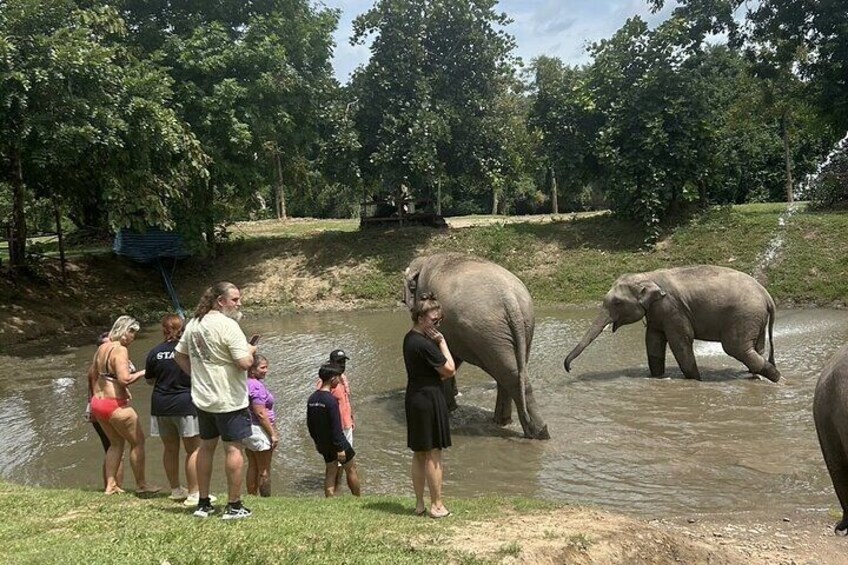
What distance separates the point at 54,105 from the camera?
52.6 feet

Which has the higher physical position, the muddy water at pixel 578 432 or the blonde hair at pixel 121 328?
the blonde hair at pixel 121 328

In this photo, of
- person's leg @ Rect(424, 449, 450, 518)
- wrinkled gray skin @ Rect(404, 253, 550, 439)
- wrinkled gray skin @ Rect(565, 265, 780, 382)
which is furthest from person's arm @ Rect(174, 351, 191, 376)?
wrinkled gray skin @ Rect(565, 265, 780, 382)

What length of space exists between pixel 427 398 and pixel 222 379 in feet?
5.22

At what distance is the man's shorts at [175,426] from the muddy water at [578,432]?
1319 millimetres

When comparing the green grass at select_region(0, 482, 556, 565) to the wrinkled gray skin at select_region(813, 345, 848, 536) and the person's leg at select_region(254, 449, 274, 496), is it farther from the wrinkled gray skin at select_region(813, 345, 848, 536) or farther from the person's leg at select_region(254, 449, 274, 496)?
the wrinkled gray skin at select_region(813, 345, 848, 536)

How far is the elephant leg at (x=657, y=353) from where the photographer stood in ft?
41.0

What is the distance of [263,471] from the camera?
7250mm

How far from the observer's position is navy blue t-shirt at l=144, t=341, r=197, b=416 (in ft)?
21.6

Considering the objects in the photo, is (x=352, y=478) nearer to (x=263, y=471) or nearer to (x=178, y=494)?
(x=263, y=471)

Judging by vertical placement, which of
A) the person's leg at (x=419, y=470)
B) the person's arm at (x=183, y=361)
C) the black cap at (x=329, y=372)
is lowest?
the person's leg at (x=419, y=470)

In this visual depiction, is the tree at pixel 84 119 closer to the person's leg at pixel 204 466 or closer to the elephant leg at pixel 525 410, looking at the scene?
the elephant leg at pixel 525 410

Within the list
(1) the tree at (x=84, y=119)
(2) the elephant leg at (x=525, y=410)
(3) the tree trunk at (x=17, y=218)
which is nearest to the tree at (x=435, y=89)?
(1) the tree at (x=84, y=119)

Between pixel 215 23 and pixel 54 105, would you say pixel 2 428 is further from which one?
pixel 215 23

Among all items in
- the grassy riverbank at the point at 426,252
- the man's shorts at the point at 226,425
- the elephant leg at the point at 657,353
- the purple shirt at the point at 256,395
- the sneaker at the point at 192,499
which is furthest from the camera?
the grassy riverbank at the point at 426,252
